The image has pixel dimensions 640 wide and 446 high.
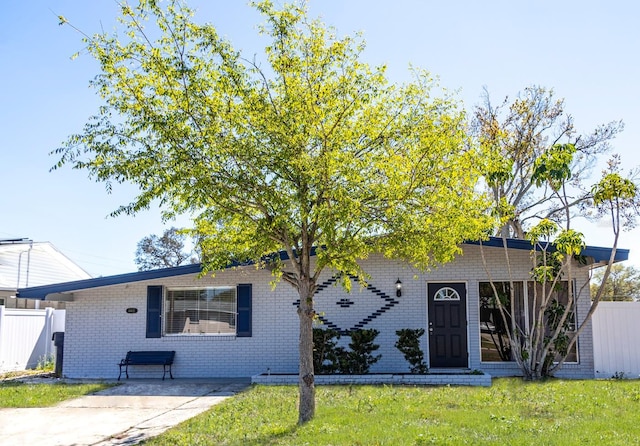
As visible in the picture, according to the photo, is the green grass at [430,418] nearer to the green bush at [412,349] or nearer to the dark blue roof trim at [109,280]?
the green bush at [412,349]

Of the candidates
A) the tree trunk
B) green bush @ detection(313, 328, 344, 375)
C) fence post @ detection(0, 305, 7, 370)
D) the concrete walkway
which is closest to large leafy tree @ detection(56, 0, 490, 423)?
the tree trunk

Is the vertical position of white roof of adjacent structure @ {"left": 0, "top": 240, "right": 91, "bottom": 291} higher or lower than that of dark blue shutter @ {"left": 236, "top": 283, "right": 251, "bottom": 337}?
higher

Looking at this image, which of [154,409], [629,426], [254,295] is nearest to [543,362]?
[629,426]

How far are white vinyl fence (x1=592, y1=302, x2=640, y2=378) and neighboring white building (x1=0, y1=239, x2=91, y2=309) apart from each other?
17.6 meters

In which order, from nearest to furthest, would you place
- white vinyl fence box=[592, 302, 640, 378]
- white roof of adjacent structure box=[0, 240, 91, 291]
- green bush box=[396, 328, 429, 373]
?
green bush box=[396, 328, 429, 373] → white vinyl fence box=[592, 302, 640, 378] → white roof of adjacent structure box=[0, 240, 91, 291]

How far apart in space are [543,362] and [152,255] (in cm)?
3512

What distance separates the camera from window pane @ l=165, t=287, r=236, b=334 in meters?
14.8

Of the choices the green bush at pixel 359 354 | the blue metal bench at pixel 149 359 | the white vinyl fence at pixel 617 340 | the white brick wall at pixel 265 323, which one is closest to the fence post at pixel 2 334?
the white brick wall at pixel 265 323

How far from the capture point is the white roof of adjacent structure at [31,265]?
22.8 meters

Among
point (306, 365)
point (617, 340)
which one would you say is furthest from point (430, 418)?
point (617, 340)

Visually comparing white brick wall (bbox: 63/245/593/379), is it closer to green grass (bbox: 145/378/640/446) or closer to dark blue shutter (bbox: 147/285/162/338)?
dark blue shutter (bbox: 147/285/162/338)

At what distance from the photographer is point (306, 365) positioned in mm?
8461

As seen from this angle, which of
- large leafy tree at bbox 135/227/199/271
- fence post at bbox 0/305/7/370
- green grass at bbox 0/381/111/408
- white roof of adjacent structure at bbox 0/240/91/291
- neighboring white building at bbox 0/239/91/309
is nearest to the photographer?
green grass at bbox 0/381/111/408

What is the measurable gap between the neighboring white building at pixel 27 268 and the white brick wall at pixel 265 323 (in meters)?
7.83
